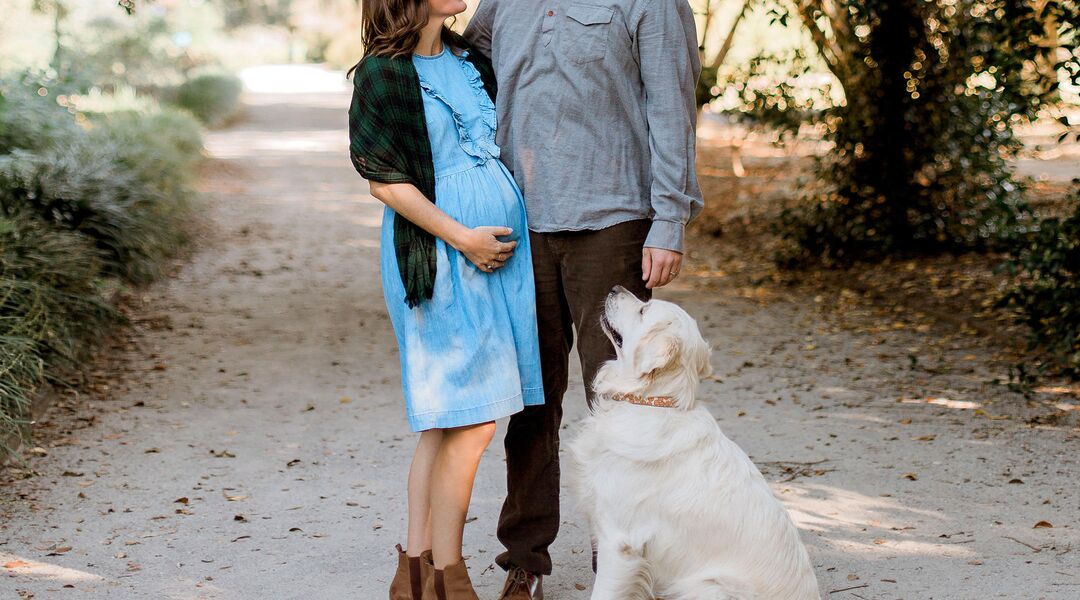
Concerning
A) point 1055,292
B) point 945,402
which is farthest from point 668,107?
point 1055,292

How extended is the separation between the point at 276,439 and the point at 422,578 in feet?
9.14

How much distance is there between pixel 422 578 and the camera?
3674 mm

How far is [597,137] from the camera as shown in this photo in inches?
139

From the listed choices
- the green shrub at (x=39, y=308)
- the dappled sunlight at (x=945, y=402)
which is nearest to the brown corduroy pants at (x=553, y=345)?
the green shrub at (x=39, y=308)

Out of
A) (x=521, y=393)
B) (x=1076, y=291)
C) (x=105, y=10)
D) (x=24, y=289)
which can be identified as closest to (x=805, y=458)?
(x=1076, y=291)

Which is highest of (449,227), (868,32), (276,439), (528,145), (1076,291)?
(868,32)

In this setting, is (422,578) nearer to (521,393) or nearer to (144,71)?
(521,393)

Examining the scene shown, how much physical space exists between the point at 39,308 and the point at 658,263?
4.74 meters

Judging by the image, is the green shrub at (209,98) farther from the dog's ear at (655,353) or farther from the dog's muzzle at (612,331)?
the dog's ear at (655,353)

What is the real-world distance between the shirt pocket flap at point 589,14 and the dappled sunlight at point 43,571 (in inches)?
112

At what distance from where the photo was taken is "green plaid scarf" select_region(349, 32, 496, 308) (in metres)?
3.35

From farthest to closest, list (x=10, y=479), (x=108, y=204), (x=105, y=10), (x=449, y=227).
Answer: (x=105, y=10), (x=108, y=204), (x=10, y=479), (x=449, y=227)

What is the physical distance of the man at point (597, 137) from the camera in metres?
3.44

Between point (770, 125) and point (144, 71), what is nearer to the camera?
point (770, 125)
